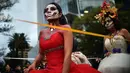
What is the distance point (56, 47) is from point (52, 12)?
0.22 m

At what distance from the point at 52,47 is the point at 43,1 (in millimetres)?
810

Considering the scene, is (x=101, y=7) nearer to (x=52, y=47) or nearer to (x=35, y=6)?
(x=35, y=6)

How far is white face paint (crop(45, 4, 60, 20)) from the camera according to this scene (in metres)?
2.06

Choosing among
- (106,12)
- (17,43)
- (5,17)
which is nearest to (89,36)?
(106,12)

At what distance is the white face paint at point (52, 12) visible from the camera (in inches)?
81.0

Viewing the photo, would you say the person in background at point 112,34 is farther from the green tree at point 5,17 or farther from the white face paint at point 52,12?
the green tree at point 5,17

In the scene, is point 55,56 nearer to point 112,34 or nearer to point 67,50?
point 67,50

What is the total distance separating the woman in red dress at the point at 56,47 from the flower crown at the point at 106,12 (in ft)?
2.27

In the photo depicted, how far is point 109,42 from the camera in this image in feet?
8.86

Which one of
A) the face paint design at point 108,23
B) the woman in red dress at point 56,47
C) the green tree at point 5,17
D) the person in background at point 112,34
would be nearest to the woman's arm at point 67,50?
the woman in red dress at point 56,47

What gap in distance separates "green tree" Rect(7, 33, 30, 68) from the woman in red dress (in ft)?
2.90

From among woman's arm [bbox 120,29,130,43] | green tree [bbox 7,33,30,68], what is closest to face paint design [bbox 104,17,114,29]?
woman's arm [bbox 120,29,130,43]

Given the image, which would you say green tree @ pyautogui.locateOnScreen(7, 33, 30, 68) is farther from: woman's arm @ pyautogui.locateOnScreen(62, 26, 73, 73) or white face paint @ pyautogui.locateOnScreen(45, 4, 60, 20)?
woman's arm @ pyautogui.locateOnScreen(62, 26, 73, 73)

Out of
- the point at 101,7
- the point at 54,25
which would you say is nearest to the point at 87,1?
the point at 101,7
